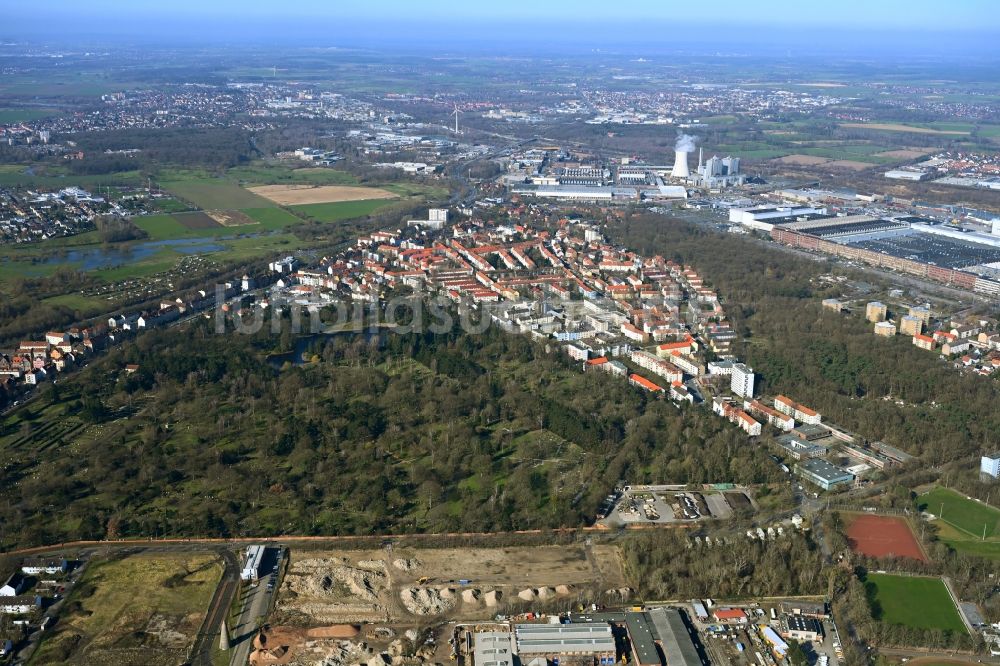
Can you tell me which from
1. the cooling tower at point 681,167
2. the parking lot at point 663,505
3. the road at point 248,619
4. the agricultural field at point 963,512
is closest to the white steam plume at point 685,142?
the cooling tower at point 681,167

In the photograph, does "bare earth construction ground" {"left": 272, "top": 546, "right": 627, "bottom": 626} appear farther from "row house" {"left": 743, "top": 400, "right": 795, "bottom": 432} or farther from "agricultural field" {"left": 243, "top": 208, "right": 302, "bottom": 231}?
"agricultural field" {"left": 243, "top": 208, "right": 302, "bottom": 231}

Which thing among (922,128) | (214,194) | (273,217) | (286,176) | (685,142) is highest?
(922,128)

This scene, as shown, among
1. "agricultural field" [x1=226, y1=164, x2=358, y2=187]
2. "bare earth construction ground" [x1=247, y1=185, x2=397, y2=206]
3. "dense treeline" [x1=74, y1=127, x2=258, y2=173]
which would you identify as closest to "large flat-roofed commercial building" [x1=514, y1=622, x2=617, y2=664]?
"bare earth construction ground" [x1=247, y1=185, x2=397, y2=206]

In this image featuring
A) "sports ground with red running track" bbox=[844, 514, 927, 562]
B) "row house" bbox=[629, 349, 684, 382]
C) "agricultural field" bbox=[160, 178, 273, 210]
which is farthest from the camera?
"agricultural field" bbox=[160, 178, 273, 210]

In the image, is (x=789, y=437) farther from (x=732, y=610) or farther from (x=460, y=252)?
(x=460, y=252)

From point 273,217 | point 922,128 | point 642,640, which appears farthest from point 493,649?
point 922,128

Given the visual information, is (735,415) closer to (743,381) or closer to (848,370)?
(743,381)

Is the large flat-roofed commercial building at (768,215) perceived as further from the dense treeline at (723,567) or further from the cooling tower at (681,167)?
the dense treeline at (723,567)
